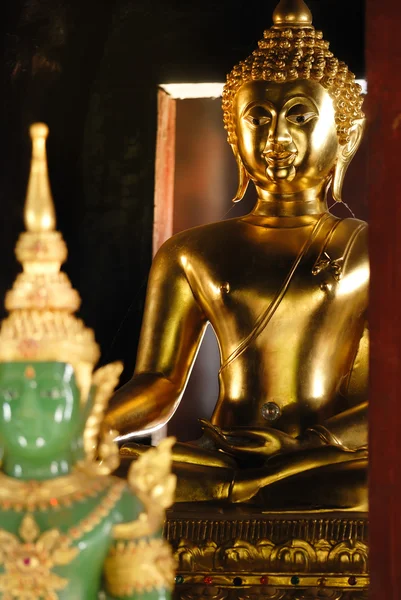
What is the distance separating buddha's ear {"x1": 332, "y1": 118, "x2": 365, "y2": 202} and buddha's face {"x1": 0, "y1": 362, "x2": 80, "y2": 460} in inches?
78.1

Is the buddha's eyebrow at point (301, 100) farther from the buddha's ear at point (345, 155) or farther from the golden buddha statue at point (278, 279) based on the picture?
the buddha's ear at point (345, 155)

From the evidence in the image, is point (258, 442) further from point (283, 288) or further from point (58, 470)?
point (58, 470)

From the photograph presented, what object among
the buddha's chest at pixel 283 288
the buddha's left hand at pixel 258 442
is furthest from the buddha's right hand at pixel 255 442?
the buddha's chest at pixel 283 288

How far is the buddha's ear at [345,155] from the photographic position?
15.8 feet

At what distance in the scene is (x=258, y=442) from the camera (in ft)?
14.4

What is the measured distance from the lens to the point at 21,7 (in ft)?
16.7

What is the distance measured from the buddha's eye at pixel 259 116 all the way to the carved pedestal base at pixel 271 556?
1127 mm

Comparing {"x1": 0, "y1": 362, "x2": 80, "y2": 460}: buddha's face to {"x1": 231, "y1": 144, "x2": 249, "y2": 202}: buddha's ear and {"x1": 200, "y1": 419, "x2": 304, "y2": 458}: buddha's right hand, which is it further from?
{"x1": 231, "y1": 144, "x2": 249, "y2": 202}: buddha's ear

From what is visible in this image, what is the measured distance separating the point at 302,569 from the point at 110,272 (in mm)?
1369

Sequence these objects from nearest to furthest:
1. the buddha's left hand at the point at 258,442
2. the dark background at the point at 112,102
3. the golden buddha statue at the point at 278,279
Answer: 1. the buddha's left hand at the point at 258,442
2. the golden buddha statue at the point at 278,279
3. the dark background at the point at 112,102

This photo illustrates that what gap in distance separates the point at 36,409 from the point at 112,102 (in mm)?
2362

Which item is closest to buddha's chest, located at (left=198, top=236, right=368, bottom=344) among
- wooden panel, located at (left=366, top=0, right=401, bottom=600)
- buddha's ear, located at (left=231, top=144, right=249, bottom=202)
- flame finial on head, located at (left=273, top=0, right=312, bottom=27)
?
buddha's ear, located at (left=231, top=144, right=249, bottom=202)

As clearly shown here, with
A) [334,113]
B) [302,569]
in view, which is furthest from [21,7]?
[302,569]

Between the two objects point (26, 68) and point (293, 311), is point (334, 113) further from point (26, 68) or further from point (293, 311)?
point (26, 68)
